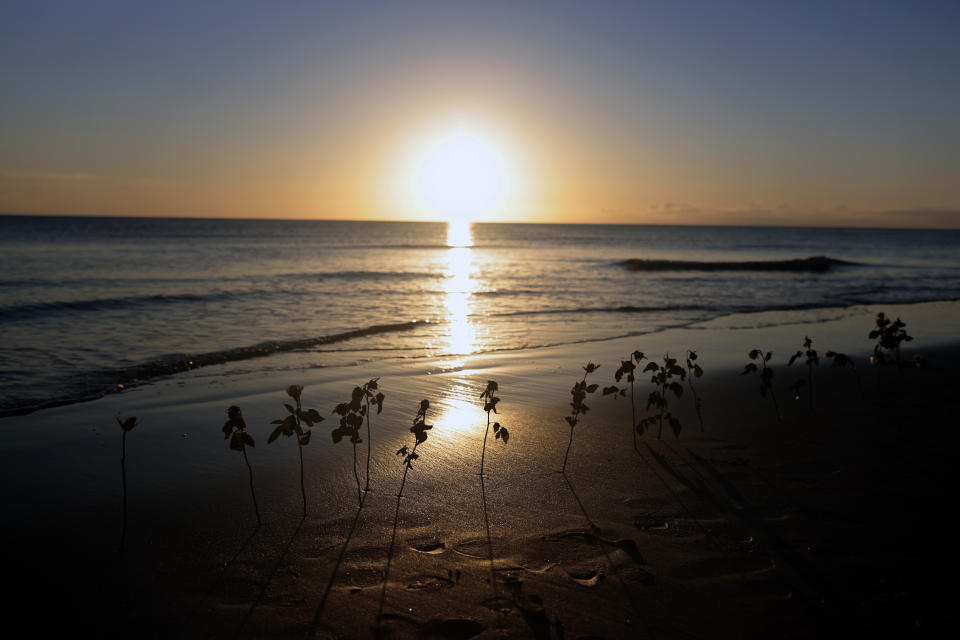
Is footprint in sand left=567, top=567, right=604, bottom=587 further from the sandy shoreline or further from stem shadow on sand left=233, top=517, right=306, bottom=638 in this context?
stem shadow on sand left=233, top=517, right=306, bottom=638

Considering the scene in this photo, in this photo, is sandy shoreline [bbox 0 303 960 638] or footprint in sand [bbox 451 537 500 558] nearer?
sandy shoreline [bbox 0 303 960 638]

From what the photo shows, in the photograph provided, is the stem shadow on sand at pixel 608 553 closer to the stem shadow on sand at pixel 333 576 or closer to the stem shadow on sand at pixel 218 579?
the stem shadow on sand at pixel 333 576

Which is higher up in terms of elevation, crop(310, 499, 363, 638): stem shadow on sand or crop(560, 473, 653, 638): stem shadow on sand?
crop(560, 473, 653, 638): stem shadow on sand

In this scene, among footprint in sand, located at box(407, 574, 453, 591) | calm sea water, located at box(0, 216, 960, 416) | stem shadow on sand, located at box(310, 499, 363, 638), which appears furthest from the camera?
calm sea water, located at box(0, 216, 960, 416)

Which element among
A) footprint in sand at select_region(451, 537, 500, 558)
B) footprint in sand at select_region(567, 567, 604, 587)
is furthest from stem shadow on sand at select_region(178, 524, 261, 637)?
footprint in sand at select_region(567, 567, 604, 587)

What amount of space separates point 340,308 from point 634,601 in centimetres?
1740

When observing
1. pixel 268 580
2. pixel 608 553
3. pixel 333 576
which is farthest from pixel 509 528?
pixel 268 580

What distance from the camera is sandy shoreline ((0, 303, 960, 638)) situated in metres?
3.15

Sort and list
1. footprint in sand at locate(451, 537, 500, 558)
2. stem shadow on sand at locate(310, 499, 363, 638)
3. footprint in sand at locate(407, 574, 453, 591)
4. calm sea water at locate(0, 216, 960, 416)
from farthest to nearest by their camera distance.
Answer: calm sea water at locate(0, 216, 960, 416) → footprint in sand at locate(451, 537, 500, 558) → footprint in sand at locate(407, 574, 453, 591) → stem shadow on sand at locate(310, 499, 363, 638)

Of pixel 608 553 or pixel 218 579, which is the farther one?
pixel 608 553

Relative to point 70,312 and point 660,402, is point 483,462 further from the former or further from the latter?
point 70,312

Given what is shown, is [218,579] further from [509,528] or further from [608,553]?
[608,553]

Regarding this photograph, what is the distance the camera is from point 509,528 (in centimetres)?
416

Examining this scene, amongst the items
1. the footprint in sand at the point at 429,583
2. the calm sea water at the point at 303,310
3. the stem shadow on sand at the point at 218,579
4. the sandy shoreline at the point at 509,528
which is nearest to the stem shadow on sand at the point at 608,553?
the sandy shoreline at the point at 509,528
